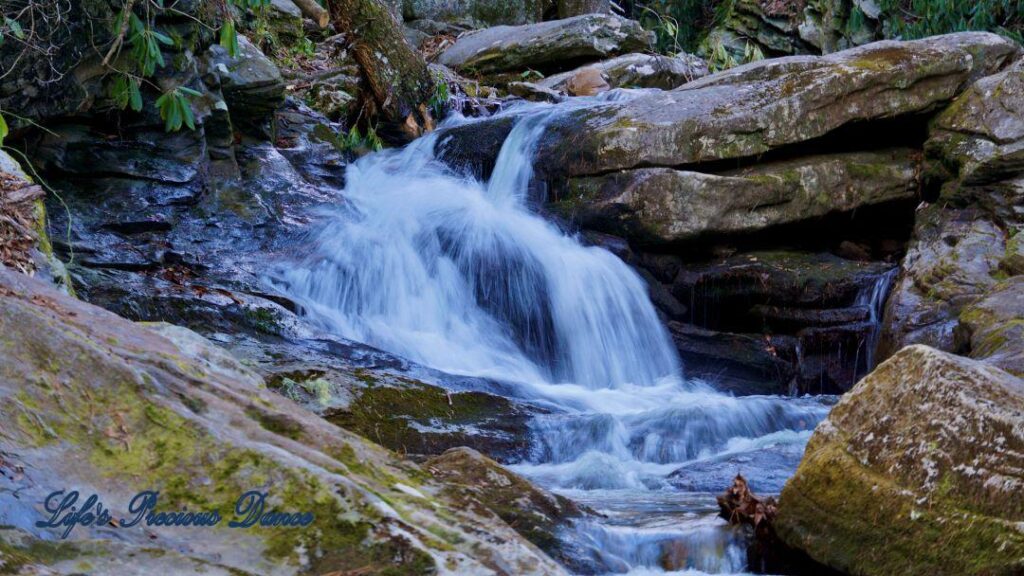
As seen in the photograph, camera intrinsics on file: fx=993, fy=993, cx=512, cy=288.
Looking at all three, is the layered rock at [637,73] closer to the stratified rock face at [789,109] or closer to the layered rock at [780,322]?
the stratified rock face at [789,109]

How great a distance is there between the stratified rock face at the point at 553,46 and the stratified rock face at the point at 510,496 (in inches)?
420

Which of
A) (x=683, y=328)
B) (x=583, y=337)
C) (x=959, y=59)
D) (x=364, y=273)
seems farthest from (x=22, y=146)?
(x=959, y=59)

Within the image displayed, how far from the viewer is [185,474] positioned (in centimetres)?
249

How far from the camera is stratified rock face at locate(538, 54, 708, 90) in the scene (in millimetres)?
13172

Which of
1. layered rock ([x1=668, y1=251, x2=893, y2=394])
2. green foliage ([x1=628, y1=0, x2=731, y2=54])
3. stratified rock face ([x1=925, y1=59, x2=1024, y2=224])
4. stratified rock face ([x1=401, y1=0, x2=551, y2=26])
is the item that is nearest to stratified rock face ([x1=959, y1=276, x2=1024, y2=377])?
layered rock ([x1=668, y1=251, x2=893, y2=394])

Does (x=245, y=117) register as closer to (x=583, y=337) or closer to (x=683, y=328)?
(x=583, y=337)

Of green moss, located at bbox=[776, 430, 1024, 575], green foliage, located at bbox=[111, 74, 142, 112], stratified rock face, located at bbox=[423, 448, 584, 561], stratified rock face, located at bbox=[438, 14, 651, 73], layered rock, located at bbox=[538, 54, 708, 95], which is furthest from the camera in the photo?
stratified rock face, located at bbox=[438, 14, 651, 73]

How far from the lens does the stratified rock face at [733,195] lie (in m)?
8.62

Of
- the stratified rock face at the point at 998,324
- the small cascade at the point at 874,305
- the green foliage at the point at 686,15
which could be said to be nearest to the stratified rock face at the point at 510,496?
the stratified rock face at the point at 998,324

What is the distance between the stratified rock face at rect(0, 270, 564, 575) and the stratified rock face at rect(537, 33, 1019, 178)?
6.50m

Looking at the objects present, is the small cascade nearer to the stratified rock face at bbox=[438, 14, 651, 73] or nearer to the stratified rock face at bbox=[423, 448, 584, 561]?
the stratified rock face at bbox=[423, 448, 584, 561]

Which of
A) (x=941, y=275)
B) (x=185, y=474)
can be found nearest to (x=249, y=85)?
(x=941, y=275)

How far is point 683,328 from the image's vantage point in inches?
335

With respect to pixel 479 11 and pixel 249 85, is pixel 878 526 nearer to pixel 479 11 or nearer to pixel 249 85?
pixel 249 85
